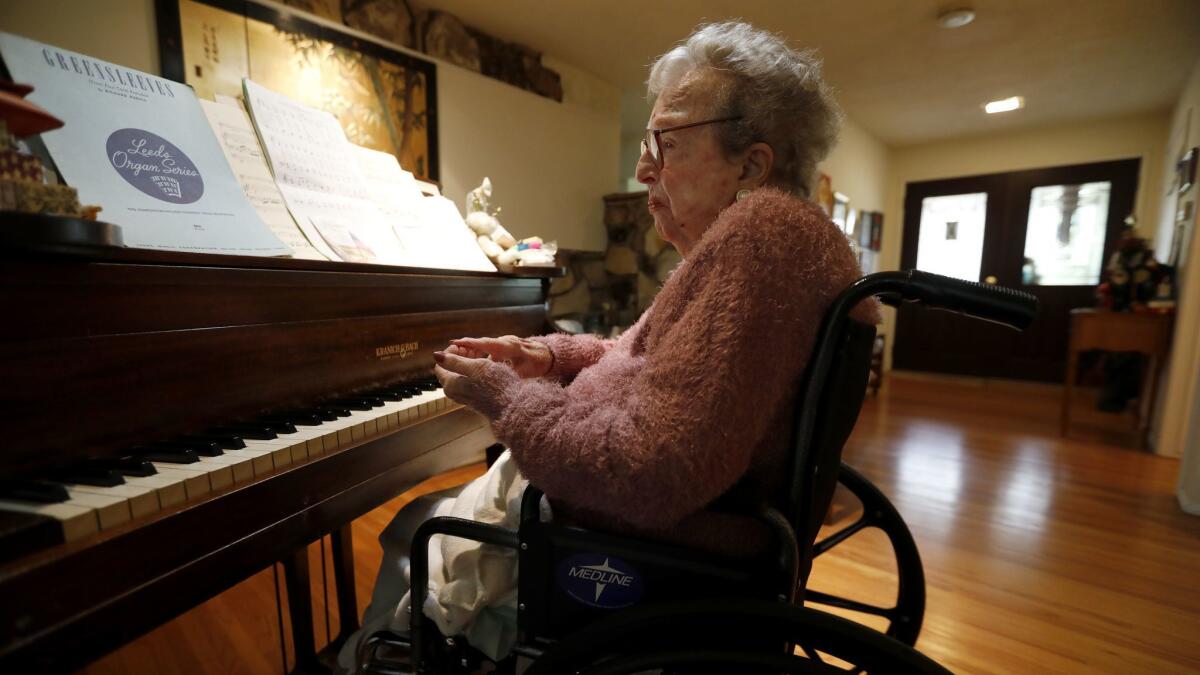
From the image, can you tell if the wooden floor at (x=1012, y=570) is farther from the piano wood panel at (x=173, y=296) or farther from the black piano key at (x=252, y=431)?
the piano wood panel at (x=173, y=296)

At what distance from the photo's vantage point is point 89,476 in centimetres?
61

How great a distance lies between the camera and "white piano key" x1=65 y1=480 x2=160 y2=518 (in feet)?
1.89

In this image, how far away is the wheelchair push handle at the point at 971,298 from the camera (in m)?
0.55

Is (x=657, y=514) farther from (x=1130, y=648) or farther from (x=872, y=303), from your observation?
(x=1130, y=648)

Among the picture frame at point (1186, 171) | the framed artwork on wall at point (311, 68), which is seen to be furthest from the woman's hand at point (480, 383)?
the picture frame at point (1186, 171)

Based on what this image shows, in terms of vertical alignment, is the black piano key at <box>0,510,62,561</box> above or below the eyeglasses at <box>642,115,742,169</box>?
below

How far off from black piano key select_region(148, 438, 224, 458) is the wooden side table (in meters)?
4.42

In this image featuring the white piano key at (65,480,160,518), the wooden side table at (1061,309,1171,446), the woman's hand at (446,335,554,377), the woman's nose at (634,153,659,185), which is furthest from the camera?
the wooden side table at (1061,309,1171,446)

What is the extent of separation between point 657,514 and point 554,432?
152 mm

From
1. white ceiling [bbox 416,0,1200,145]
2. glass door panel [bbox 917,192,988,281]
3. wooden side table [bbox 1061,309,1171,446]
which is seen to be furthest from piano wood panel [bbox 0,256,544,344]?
glass door panel [bbox 917,192,988,281]

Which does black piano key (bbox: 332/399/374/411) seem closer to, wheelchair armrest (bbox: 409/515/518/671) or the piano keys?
the piano keys

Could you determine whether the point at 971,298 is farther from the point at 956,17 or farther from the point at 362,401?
the point at 956,17

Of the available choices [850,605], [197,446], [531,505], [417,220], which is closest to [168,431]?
[197,446]

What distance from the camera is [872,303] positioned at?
2.16ft
